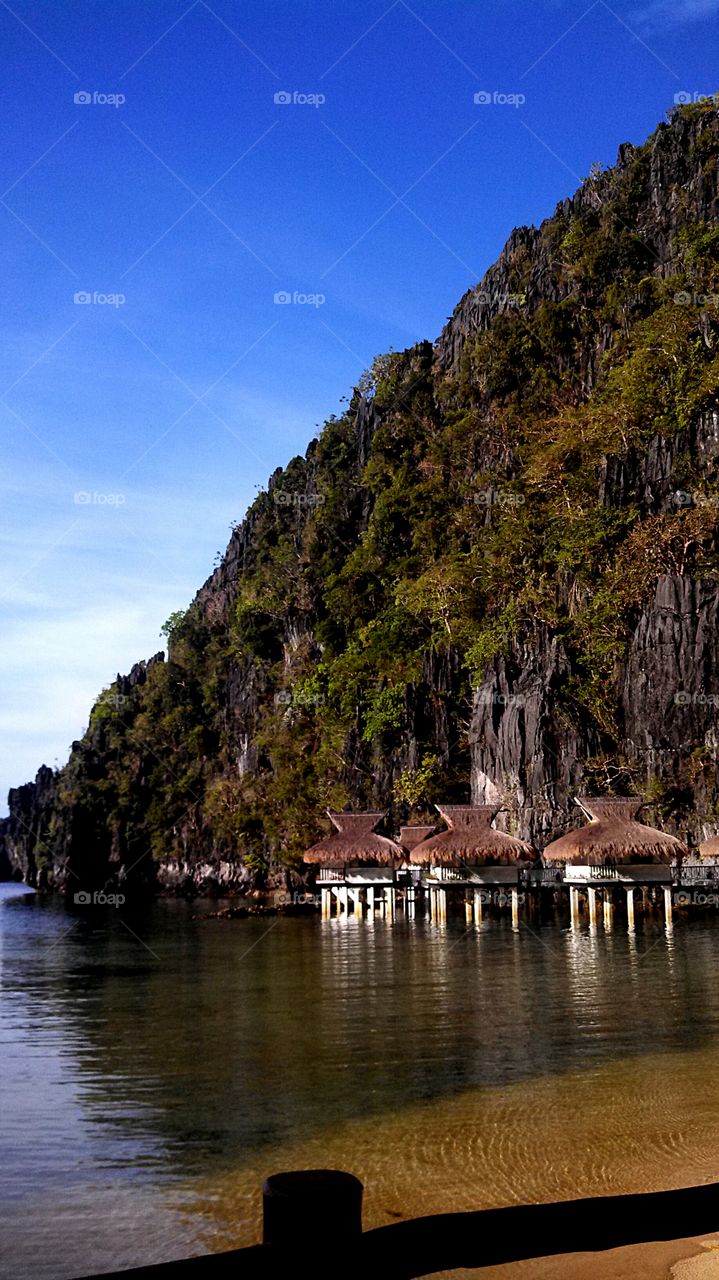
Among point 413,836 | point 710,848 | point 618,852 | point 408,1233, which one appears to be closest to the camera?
point 408,1233

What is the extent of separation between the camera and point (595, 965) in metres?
21.9

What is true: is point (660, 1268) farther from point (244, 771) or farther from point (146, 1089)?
point (244, 771)

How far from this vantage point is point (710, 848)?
Result: 106 feet

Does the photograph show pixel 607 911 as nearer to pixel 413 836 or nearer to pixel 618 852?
pixel 618 852

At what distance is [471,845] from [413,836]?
22.3ft

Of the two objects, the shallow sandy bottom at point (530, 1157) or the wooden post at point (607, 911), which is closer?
the shallow sandy bottom at point (530, 1157)

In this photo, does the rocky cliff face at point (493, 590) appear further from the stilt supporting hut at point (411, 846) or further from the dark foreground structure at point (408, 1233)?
the dark foreground structure at point (408, 1233)

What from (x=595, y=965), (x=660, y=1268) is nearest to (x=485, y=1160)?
(x=660, y=1268)

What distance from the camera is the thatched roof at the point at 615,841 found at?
103ft

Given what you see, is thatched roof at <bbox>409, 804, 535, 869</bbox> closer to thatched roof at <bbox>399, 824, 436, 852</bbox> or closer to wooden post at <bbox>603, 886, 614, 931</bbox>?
wooden post at <bbox>603, 886, 614, 931</bbox>

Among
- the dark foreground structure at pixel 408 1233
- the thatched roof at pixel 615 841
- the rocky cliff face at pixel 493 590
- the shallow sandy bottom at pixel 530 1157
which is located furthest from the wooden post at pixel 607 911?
the dark foreground structure at pixel 408 1233

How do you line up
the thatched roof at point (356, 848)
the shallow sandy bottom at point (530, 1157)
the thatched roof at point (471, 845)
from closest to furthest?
the shallow sandy bottom at point (530, 1157) → the thatched roof at point (471, 845) → the thatched roof at point (356, 848)

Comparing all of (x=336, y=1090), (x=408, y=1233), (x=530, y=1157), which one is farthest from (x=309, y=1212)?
(x=336, y=1090)

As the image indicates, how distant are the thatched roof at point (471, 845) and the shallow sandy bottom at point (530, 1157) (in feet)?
72.7
